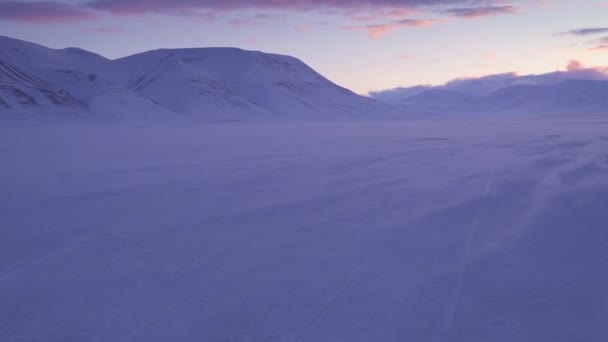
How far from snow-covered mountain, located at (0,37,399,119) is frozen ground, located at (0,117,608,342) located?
188ft

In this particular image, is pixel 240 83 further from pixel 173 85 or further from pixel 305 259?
pixel 305 259

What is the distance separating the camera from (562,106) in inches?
5384

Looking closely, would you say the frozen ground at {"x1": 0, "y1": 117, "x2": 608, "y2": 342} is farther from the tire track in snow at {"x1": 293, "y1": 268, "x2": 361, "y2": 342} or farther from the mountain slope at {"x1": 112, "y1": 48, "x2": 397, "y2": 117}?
the mountain slope at {"x1": 112, "y1": 48, "x2": 397, "y2": 117}

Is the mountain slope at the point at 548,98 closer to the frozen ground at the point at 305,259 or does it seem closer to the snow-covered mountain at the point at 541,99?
the snow-covered mountain at the point at 541,99

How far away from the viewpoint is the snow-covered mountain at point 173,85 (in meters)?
66.1

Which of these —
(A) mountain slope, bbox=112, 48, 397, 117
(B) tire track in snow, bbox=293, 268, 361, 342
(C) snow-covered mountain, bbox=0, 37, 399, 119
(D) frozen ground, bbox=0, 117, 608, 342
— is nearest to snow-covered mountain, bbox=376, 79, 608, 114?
(A) mountain slope, bbox=112, 48, 397, 117

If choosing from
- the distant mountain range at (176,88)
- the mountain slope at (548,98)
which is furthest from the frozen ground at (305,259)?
the mountain slope at (548,98)

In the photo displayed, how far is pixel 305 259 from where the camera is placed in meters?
4.36

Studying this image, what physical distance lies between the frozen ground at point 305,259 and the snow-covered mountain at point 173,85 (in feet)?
188

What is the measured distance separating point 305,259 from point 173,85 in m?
91.2

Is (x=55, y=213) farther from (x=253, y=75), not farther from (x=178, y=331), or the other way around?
(x=253, y=75)

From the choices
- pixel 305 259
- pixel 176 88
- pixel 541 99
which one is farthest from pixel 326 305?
pixel 541 99

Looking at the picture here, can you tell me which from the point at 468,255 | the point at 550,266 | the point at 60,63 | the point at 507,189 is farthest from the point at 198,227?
the point at 60,63

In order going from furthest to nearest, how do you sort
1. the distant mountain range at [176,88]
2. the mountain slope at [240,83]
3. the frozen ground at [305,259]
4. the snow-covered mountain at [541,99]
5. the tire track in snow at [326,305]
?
the snow-covered mountain at [541,99] < the mountain slope at [240,83] < the distant mountain range at [176,88] < the frozen ground at [305,259] < the tire track in snow at [326,305]
